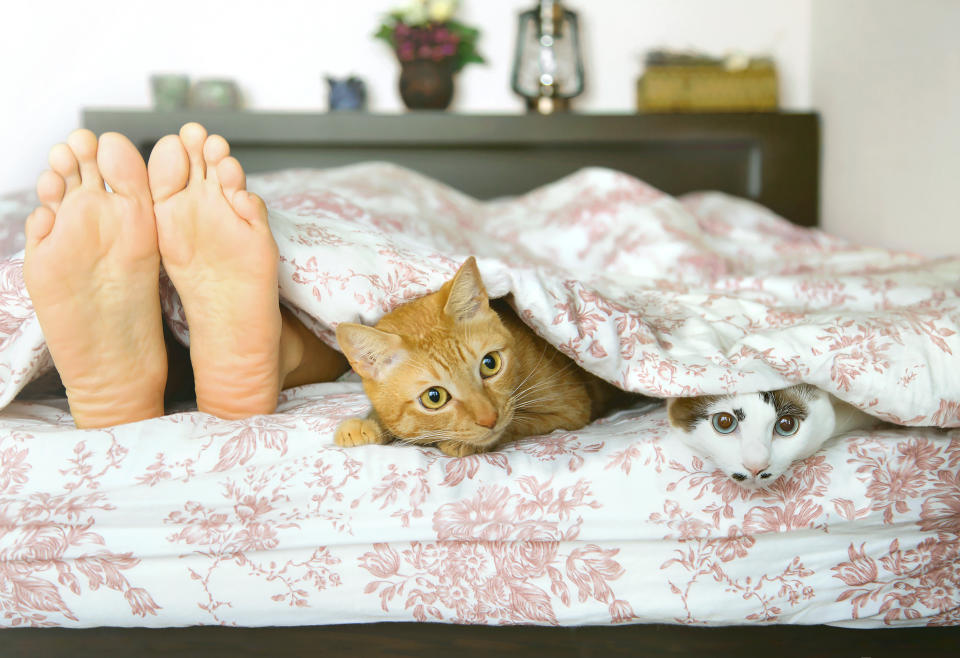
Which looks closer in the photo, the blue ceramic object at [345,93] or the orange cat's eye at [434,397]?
the orange cat's eye at [434,397]

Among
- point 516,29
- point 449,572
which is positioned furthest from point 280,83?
point 449,572

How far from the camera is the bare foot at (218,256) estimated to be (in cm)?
90

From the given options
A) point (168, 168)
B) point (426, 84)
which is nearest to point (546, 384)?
point (168, 168)

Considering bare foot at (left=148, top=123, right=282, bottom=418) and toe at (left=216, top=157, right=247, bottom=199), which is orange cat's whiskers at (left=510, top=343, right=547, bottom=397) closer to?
bare foot at (left=148, top=123, right=282, bottom=418)

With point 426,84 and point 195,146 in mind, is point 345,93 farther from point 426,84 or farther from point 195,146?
point 195,146

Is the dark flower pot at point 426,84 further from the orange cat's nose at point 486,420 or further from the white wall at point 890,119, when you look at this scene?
the orange cat's nose at point 486,420

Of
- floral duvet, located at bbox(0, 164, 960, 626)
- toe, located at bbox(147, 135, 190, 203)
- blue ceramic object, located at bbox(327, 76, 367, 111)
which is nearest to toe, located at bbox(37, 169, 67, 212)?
toe, located at bbox(147, 135, 190, 203)

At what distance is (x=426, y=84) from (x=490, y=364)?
152 centimetres

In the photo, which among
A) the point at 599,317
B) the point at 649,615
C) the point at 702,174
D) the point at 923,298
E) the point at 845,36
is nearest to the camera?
the point at 649,615

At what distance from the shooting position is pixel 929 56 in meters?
1.73

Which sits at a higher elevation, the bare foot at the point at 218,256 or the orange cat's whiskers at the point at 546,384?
the bare foot at the point at 218,256

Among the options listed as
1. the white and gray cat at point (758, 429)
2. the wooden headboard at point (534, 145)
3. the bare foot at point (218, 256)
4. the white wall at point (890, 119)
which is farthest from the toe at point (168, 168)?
the white wall at point (890, 119)

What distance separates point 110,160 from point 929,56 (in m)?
1.85

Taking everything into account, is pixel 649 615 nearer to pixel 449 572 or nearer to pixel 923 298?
pixel 449 572
